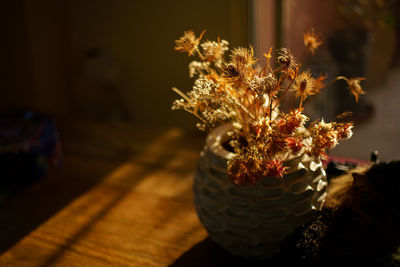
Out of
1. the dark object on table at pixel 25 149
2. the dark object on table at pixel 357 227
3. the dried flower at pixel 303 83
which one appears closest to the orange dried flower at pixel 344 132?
the dried flower at pixel 303 83

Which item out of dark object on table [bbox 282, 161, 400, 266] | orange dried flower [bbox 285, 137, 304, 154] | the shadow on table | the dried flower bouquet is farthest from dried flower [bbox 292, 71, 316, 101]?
the shadow on table

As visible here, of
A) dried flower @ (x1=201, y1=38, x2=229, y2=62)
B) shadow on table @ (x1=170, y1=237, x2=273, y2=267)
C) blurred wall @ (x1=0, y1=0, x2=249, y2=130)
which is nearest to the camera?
dried flower @ (x1=201, y1=38, x2=229, y2=62)

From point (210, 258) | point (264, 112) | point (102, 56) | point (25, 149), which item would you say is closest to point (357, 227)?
point (264, 112)

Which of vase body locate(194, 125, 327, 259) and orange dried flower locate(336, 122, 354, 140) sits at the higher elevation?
orange dried flower locate(336, 122, 354, 140)

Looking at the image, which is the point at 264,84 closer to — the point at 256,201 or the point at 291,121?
the point at 291,121

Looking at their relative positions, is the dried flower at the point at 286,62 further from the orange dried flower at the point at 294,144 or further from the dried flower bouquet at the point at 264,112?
the orange dried flower at the point at 294,144

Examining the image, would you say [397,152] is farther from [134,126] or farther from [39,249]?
[39,249]

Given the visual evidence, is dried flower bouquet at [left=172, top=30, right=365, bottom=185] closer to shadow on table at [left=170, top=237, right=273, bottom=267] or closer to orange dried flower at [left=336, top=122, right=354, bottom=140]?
orange dried flower at [left=336, top=122, right=354, bottom=140]
